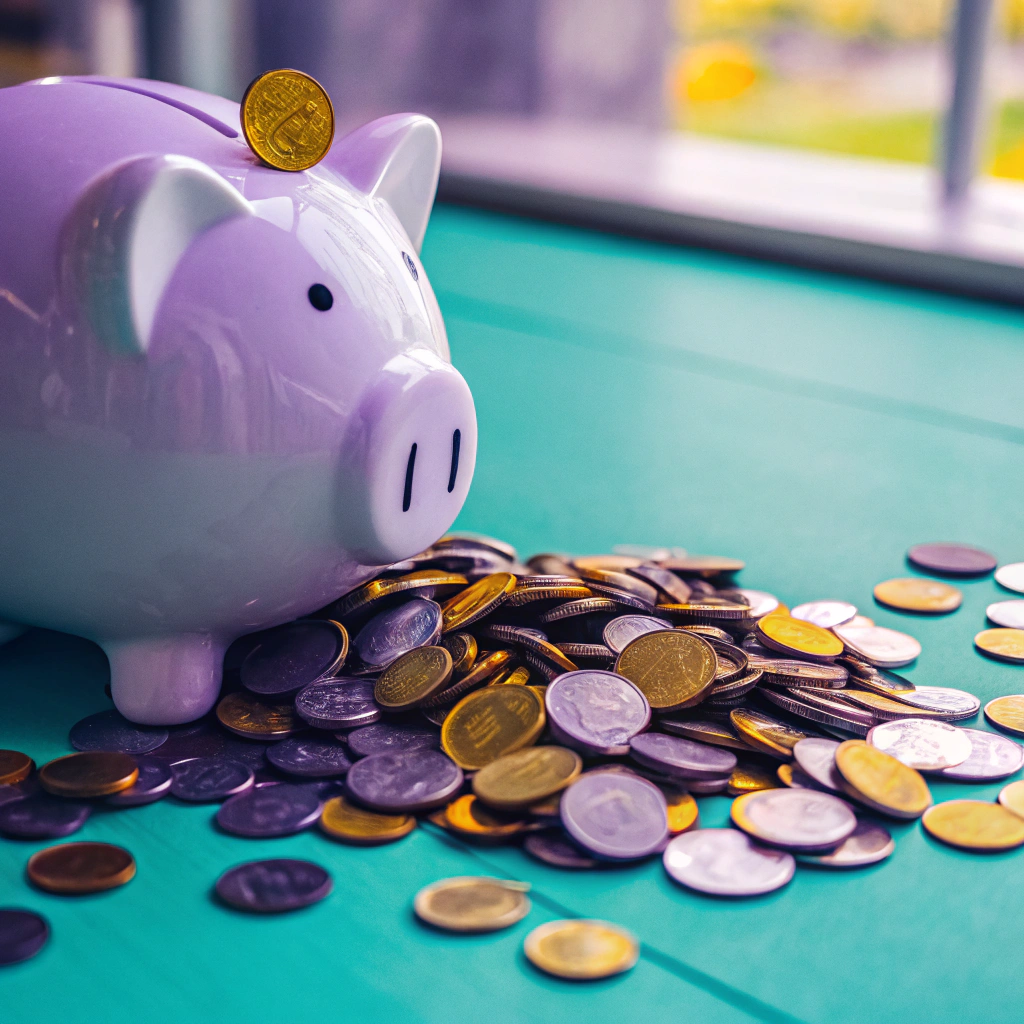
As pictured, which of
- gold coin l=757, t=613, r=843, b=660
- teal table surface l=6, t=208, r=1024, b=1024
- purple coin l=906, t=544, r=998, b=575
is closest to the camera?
teal table surface l=6, t=208, r=1024, b=1024

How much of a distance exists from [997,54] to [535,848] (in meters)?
3.47

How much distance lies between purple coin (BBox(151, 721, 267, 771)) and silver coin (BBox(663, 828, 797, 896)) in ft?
1.31

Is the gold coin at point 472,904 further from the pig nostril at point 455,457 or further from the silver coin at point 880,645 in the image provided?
the silver coin at point 880,645

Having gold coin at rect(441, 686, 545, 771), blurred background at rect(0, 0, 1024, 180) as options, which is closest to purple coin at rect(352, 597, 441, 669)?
gold coin at rect(441, 686, 545, 771)

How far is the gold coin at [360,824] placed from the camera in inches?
43.3

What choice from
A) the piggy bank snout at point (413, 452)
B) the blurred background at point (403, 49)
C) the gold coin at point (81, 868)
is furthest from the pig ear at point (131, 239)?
the blurred background at point (403, 49)

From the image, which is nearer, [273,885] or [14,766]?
[273,885]

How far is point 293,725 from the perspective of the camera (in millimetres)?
1249

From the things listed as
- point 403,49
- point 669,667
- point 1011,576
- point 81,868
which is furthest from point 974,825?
point 403,49

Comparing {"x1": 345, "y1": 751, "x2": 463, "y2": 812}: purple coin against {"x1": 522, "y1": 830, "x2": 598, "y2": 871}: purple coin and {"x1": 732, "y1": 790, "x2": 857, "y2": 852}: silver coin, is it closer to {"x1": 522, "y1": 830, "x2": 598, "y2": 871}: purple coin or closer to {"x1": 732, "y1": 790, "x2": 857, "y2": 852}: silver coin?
{"x1": 522, "y1": 830, "x2": 598, "y2": 871}: purple coin

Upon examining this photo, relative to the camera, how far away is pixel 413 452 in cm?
122

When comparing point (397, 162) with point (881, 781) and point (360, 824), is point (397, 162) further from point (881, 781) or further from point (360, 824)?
point (881, 781)

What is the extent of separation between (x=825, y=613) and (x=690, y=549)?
0.29 meters

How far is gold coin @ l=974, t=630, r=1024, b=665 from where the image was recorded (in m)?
1.47
